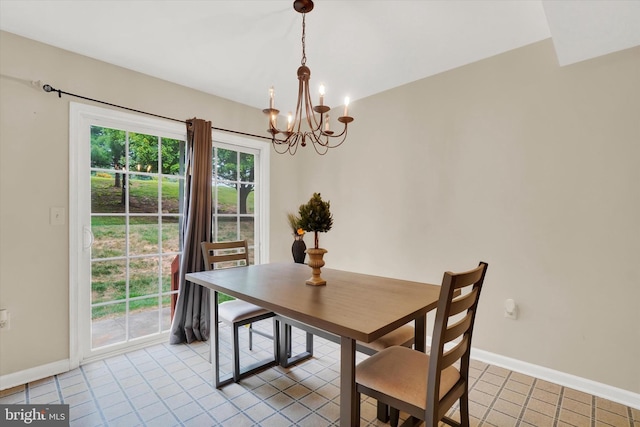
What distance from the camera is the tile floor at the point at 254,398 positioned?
177 cm

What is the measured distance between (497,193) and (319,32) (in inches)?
69.5

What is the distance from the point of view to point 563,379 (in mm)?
2109

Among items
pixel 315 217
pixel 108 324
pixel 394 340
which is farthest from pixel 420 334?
pixel 108 324

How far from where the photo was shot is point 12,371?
2.10 metres

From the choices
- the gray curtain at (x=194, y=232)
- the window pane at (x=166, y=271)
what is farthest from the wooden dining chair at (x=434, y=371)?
the window pane at (x=166, y=271)

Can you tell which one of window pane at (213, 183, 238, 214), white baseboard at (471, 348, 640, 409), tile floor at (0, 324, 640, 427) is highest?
window pane at (213, 183, 238, 214)

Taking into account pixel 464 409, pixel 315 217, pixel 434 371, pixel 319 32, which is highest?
pixel 319 32

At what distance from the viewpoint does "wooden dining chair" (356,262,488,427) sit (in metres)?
1.20

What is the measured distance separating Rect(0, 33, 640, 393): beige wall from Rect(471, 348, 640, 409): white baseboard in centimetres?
4

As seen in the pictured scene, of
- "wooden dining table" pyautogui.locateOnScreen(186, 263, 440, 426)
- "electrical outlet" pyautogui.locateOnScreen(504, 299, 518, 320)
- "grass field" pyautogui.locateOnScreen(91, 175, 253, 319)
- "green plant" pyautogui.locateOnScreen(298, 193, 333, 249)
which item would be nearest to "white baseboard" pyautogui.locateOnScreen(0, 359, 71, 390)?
"grass field" pyautogui.locateOnScreen(91, 175, 253, 319)

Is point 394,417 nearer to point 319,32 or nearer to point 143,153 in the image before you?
point 319,32

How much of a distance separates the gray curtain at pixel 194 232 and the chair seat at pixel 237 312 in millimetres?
654

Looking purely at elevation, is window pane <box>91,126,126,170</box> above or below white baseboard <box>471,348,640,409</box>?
above

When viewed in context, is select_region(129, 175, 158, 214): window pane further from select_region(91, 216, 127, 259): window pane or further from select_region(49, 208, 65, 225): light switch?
select_region(49, 208, 65, 225): light switch
